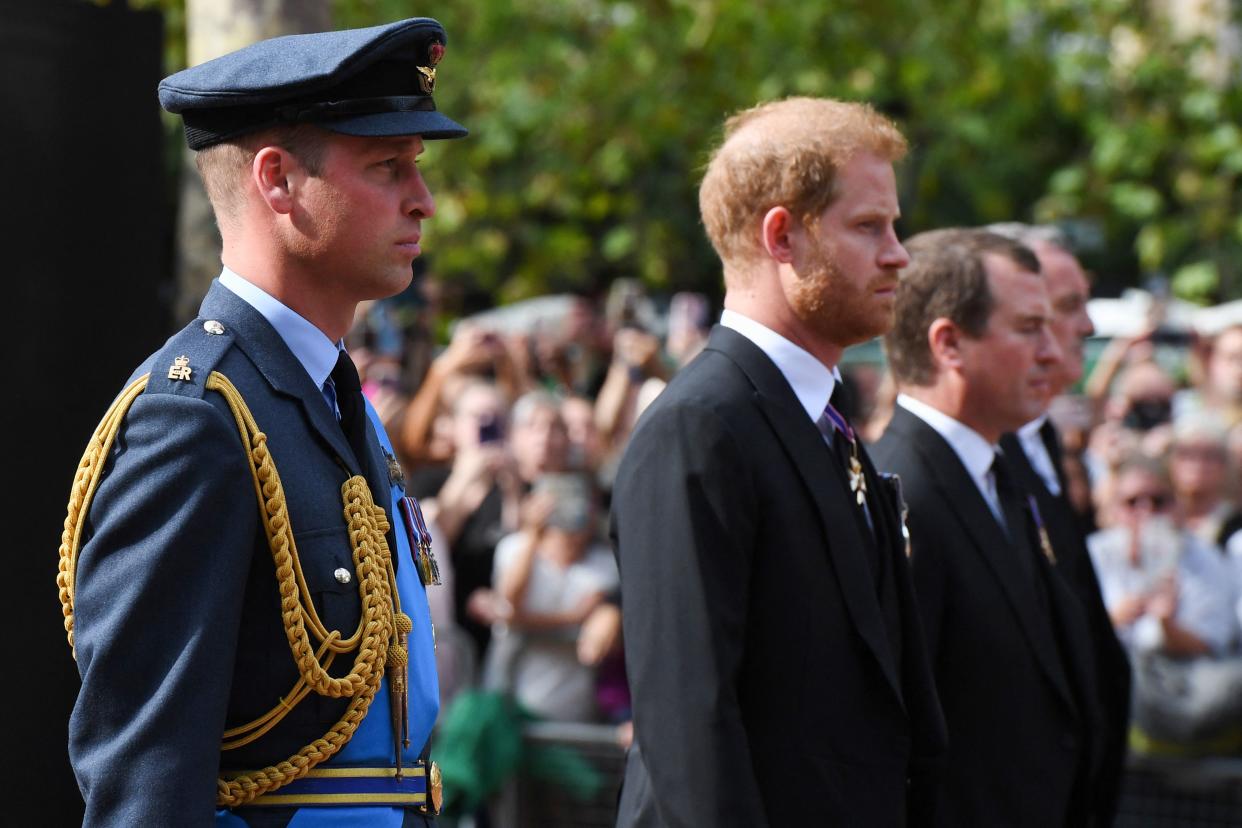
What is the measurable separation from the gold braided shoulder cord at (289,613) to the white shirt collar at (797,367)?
3.93ft

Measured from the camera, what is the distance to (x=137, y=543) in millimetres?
2186

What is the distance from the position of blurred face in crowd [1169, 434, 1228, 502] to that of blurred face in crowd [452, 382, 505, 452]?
9.34ft

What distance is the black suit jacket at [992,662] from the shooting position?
12.8ft

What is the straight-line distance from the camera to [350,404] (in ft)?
8.55

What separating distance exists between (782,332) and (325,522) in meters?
1.29

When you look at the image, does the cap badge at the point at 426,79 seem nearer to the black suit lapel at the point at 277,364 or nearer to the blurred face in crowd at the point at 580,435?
the black suit lapel at the point at 277,364

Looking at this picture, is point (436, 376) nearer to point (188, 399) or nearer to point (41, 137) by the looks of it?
point (41, 137)

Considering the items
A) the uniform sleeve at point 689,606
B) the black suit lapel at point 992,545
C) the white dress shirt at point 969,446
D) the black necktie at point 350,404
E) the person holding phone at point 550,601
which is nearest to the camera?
the black necktie at point 350,404

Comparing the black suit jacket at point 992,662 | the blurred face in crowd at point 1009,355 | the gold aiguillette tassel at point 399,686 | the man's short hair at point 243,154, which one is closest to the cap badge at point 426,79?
the man's short hair at point 243,154

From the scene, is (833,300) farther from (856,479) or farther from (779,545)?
(779,545)

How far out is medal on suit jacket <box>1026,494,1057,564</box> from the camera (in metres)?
4.41

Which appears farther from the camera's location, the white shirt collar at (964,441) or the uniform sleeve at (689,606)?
the white shirt collar at (964,441)

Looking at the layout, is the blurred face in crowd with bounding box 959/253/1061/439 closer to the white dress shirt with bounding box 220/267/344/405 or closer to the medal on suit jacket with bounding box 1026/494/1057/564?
the medal on suit jacket with bounding box 1026/494/1057/564

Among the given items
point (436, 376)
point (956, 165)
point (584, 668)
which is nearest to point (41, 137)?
point (584, 668)
